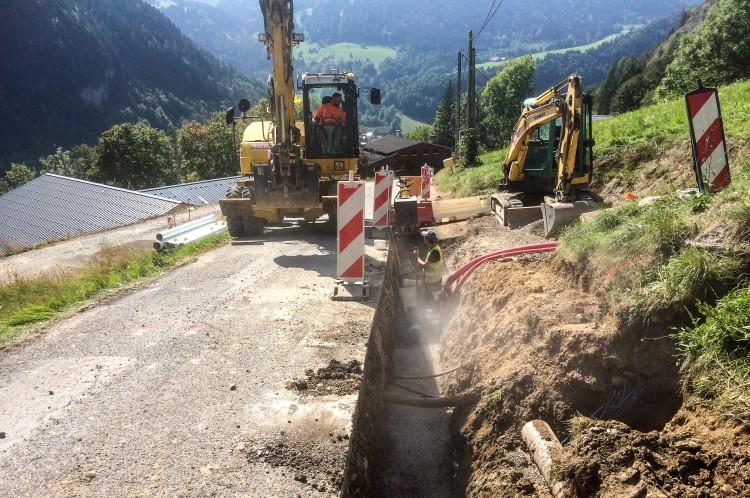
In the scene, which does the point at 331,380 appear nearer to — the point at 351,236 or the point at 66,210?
the point at 351,236

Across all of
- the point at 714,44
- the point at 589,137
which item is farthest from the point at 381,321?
the point at 714,44

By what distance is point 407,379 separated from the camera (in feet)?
21.1

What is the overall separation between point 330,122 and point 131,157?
48141 millimetres

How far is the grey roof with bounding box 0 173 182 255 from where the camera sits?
23.5m

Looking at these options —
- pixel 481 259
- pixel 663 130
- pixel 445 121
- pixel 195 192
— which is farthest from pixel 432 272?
pixel 445 121

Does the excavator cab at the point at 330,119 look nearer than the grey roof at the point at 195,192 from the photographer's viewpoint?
Yes

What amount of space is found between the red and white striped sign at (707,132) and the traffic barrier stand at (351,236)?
3.73m

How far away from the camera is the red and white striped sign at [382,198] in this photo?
1030 cm

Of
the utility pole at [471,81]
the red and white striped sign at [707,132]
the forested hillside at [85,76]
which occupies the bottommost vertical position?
the red and white striped sign at [707,132]

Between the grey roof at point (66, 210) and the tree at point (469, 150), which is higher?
the tree at point (469, 150)

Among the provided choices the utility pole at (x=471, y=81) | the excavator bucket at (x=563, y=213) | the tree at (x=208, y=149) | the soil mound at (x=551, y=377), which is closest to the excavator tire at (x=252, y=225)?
the excavator bucket at (x=563, y=213)

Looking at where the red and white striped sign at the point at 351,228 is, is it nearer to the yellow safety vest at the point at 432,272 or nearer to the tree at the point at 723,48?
the yellow safety vest at the point at 432,272

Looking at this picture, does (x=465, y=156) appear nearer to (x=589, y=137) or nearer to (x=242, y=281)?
(x=589, y=137)

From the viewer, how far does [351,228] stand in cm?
684
